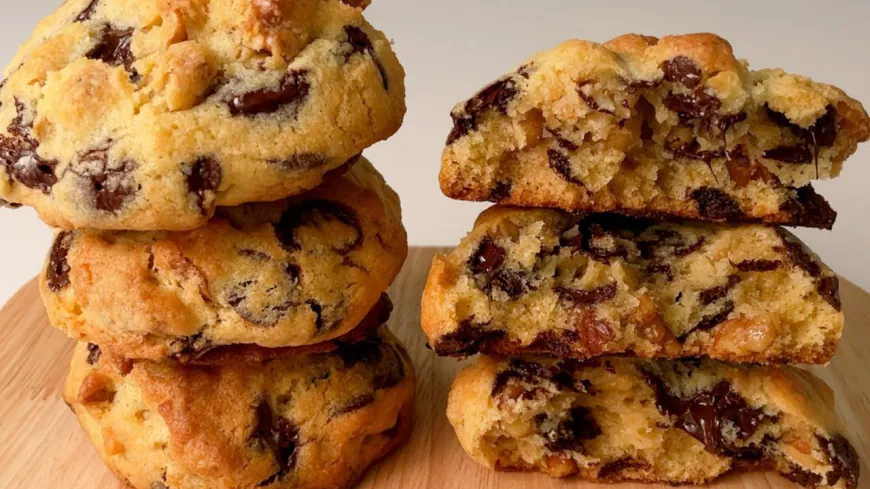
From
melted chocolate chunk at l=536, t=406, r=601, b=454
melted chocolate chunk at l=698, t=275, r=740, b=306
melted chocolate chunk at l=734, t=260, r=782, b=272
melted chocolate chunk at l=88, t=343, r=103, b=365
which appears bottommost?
melted chocolate chunk at l=536, t=406, r=601, b=454

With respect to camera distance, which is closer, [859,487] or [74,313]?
[74,313]

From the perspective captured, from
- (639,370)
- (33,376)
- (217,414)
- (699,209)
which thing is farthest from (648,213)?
(33,376)

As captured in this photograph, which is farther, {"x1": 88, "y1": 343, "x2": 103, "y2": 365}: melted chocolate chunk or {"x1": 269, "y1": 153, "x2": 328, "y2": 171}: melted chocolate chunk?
{"x1": 88, "y1": 343, "x2": 103, "y2": 365}: melted chocolate chunk

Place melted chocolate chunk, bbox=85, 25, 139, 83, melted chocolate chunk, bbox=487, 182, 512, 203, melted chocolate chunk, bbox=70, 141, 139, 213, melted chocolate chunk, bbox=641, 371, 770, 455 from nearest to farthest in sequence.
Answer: melted chocolate chunk, bbox=70, 141, 139, 213, melted chocolate chunk, bbox=85, 25, 139, 83, melted chocolate chunk, bbox=487, 182, 512, 203, melted chocolate chunk, bbox=641, 371, 770, 455

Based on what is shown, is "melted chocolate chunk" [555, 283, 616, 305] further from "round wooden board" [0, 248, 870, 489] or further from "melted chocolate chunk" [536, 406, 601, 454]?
"round wooden board" [0, 248, 870, 489]

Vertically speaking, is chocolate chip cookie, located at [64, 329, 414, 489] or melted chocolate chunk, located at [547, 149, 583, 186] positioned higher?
melted chocolate chunk, located at [547, 149, 583, 186]

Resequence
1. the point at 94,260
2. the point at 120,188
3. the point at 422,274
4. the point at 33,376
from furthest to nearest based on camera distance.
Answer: the point at 422,274
the point at 33,376
the point at 94,260
the point at 120,188

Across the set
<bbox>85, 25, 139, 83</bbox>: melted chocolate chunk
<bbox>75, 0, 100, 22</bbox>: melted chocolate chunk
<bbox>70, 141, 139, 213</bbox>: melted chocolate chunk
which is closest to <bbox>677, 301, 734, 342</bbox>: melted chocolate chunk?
<bbox>70, 141, 139, 213</bbox>: melted chocolate chunk

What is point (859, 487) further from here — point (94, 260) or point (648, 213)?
point (94, 260)

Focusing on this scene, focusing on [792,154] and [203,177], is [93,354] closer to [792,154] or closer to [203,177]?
[203,177]
